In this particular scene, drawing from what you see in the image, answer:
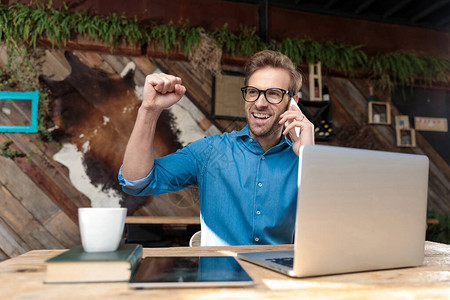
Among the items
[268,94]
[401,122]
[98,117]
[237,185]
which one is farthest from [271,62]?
[401,122]

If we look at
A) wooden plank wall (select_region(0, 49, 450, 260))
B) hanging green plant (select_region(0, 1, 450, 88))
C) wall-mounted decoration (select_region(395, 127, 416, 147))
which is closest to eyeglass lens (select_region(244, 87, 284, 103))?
wooden plank wall (select_region(0, 49, 450, 260))

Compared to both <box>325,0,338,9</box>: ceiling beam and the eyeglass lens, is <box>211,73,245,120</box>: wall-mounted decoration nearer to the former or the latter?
<box>325,0,338,9</box>: ceiling beam

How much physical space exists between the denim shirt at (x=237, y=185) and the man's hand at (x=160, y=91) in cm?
28

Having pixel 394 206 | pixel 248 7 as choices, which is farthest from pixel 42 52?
pixel 394 206

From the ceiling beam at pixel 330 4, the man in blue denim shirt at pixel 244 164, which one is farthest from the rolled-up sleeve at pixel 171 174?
the ceiling beam at pixel 330 4

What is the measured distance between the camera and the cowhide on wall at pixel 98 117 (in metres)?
3.27

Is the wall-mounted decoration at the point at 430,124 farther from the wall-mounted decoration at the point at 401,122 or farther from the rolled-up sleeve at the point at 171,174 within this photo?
the rolled-up sleeve at the point at 171,174

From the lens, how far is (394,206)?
809 millimetres

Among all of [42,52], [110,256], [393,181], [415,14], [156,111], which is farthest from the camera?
[415,14]

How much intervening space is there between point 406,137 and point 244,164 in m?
3.26

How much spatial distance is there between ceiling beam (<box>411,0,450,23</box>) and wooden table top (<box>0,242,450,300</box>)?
4295 millimetres

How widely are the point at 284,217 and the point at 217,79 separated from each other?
244 cm

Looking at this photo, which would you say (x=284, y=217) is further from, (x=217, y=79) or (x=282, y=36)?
(x=282, y=36)

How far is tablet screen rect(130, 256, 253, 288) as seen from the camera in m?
0.64
